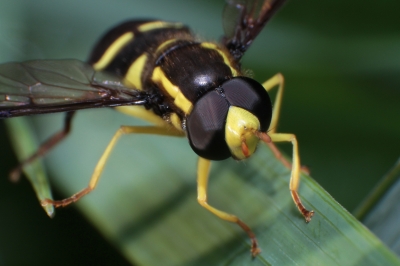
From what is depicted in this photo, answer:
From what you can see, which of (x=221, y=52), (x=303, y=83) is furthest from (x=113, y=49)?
(x=303, y=83)

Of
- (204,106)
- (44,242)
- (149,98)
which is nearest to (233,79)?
(204,106)

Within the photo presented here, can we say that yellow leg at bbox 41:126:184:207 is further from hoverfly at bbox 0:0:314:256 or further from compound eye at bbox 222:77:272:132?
compound eye at bbox 222:77:272:132

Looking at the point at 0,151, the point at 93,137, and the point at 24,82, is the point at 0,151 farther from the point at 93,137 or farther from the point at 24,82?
the point at 24,82

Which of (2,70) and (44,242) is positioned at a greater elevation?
(2,70)

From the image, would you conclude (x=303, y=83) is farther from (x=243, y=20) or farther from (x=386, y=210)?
(x=386, y=210)

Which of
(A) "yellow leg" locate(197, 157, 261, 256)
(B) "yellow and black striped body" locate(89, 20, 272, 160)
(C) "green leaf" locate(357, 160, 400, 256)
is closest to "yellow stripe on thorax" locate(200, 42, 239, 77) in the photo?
(B) "yellow and black striped body" locate(89, 20, 272, 160)

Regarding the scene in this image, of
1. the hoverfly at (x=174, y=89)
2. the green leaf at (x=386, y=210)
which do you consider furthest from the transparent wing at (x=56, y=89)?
the green leaf at (x=386, y=210)

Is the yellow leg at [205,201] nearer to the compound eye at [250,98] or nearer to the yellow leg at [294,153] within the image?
the yellow leg at [294,153]
